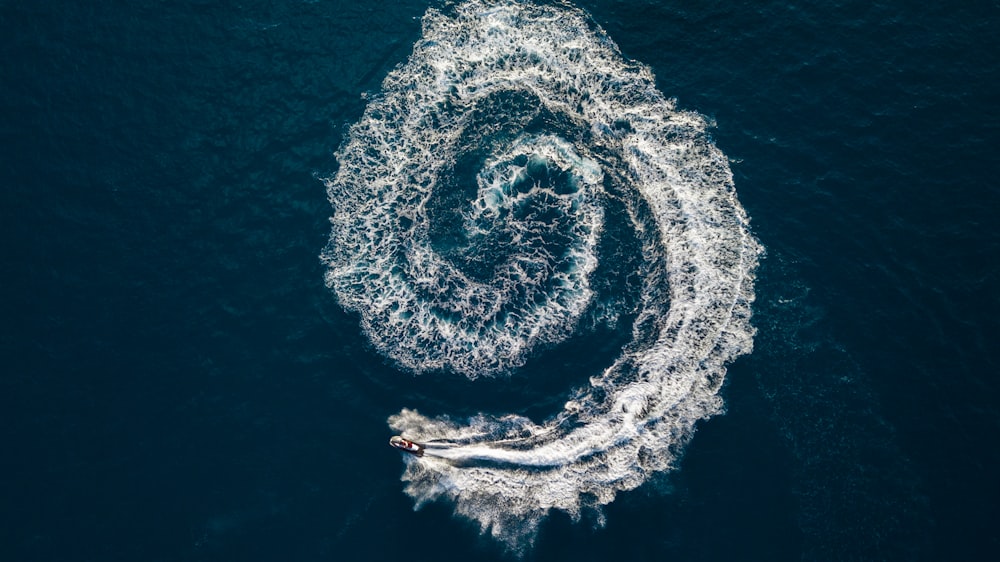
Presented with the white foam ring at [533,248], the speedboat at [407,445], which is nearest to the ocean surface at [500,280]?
the white foam ring at [533,248]

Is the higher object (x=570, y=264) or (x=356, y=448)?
(x=570, y=264)

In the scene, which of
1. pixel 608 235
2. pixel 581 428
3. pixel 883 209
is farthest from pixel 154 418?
pixel 883 209

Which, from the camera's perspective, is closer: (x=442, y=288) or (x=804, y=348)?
(x=804, y=348)

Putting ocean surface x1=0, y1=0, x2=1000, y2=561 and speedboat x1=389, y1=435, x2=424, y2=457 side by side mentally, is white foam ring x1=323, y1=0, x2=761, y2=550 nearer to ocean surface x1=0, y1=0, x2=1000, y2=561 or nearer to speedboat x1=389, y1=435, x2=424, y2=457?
ocean surface x1=0, y1=0, x2=1000, y2=561

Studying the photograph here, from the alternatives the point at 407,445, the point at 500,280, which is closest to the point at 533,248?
the point at 500,280

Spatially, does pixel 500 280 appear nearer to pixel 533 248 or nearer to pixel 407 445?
pixel 533 248

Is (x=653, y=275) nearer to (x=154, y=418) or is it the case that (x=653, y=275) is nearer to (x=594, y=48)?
(x=594, y=48)

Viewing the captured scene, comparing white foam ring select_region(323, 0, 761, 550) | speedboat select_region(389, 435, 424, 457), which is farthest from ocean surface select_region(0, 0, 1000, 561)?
speedboat select_region(389, 435, 424, 457)

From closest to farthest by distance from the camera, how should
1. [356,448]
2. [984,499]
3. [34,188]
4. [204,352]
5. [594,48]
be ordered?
1. [984,499]
2. [356,448]
3. [204,352]
4. [34,188]
5. [594,48]
